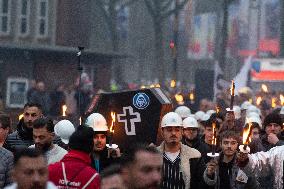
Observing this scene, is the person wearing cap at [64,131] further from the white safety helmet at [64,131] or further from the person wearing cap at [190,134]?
the person wearing cap at [190,134]

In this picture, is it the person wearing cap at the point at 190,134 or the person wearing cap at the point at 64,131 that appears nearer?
the person wearing cap at the point at 64,131

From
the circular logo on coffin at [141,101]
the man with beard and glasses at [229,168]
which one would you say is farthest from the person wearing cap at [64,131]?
the man with beard and glasses at [229,168]

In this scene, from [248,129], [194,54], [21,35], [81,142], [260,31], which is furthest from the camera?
[194,54]

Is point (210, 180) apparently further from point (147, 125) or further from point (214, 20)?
point (214, 20)

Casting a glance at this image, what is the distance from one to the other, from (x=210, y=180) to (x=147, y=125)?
1.90 metres

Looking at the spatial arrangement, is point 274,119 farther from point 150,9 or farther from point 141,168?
point 150,9

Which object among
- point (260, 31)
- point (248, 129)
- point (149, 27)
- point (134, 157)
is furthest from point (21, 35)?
point (149, 27)

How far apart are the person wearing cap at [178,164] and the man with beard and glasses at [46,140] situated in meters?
1.26

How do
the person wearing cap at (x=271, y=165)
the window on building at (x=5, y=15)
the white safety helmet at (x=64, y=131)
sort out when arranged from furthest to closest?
the window on building at (x=5, y=15) < the white safety helmet at (x=64, y=131) < the person wearing cap at (x=271, y=165)

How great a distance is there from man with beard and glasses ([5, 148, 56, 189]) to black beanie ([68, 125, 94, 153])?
1493 millimetres

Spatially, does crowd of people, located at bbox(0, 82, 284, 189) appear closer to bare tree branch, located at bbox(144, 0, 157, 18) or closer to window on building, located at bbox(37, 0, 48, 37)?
window on building, located at bbox(37, 0, 48, 37)

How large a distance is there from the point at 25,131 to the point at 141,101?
146 centimetres

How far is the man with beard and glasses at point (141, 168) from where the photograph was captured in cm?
624

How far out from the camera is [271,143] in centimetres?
1262
